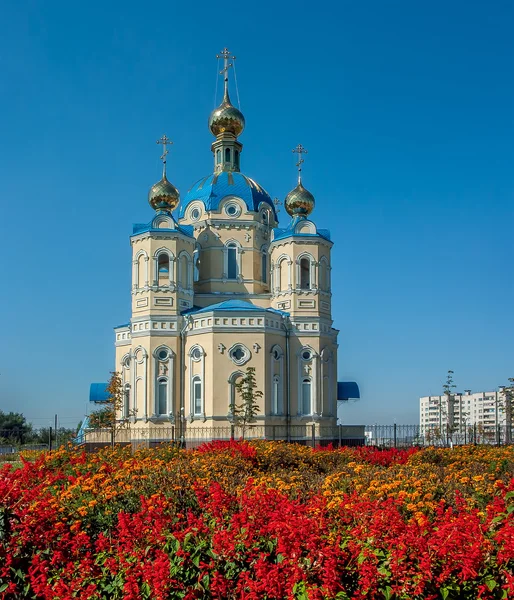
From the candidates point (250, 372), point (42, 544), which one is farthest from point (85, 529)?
point (250, 372)

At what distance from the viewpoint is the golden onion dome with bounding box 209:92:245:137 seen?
34.0 meters

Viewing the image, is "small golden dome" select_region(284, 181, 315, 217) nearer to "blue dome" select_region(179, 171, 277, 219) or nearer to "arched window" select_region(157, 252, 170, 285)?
"blue dome" select_region(179, 171, 277, 219)

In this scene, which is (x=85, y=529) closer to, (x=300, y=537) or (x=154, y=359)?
(x=300, y=537)

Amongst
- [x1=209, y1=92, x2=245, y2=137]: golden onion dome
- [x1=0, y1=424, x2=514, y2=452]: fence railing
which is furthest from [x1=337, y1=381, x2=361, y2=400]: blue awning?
[x1=209, y1=92, x2=245, y2=137]: golden onion dome

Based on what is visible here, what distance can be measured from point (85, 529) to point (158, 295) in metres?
21.8

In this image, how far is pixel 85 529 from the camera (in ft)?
23.0

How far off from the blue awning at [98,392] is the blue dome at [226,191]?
8456mm

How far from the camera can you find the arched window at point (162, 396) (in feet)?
91.1

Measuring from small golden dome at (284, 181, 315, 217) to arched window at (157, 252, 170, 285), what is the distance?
5.55m

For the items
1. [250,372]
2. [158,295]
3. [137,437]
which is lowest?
[137,437]

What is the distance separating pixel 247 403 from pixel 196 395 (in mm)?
2353

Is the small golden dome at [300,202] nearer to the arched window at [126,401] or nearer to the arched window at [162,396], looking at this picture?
the arched window at [162,396]

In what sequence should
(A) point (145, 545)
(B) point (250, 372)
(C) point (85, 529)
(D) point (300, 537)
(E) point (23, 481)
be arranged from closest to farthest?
(D) point (300, 537), (A) point (145, 545), (C) point (85, 529), (E) point (23, 481), (B) point (250, 372)

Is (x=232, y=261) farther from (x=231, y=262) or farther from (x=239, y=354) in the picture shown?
(x=239, y=354)
